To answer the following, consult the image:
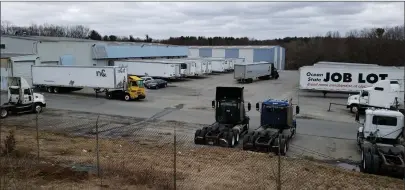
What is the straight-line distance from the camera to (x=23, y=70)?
4212 centimetres

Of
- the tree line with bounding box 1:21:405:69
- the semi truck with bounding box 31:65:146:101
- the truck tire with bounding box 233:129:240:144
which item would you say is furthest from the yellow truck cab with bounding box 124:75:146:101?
the tree line with bounding box 1:21:405:69

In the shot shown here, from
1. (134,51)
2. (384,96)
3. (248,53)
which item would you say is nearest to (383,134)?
(384,96)

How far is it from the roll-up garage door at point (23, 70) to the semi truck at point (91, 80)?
221 cm

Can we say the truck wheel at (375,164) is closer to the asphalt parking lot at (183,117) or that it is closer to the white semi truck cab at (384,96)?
the asphalt parking lot at (183,117)

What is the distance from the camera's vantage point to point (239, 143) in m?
20.9

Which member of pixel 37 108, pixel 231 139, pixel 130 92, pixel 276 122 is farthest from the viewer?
pixel 130 92

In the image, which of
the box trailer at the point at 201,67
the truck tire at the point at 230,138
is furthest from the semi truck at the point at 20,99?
the box trailer at the point at 201,67

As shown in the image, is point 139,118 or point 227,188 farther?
point 139,118

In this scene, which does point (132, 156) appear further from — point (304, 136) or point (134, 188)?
point (304, 136)

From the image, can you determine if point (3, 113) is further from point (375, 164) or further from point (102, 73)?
point (375, 164)

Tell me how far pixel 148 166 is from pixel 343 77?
31.5 m

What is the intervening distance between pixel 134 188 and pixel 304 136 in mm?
13598

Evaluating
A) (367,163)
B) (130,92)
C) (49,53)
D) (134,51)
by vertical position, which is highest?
(134,51)

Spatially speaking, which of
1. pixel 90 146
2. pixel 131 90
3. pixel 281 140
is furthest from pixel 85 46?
A: pixel 281 140
